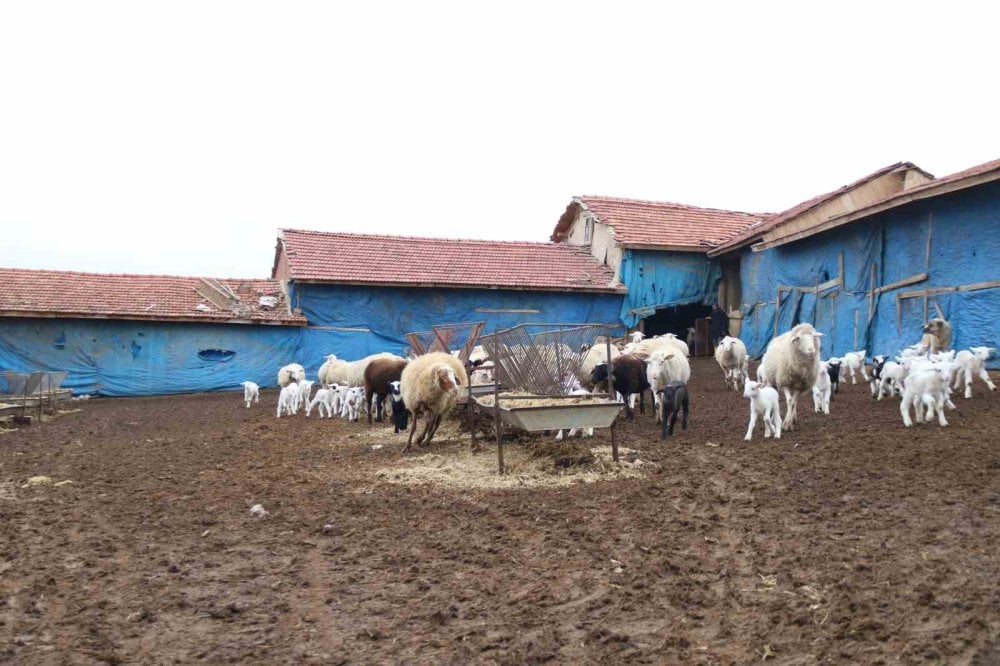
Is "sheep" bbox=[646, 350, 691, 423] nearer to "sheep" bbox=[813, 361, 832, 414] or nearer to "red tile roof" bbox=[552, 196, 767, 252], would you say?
"sheep" bbox=[813, 361, 832, 414]

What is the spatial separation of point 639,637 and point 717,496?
10.4 feet

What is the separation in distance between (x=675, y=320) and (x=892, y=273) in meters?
12.5

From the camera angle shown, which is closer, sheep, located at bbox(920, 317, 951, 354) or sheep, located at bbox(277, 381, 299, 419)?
sheep, located at bbox(920, 317, 951, 354)

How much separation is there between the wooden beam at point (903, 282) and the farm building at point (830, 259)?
1.2 inches

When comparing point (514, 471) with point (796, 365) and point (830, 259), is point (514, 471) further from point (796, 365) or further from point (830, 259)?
point (830, 259)

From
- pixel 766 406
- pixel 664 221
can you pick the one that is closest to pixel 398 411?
pixel 766 406

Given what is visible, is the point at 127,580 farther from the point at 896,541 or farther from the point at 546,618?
the point at 896,541

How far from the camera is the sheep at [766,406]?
31.7 ft

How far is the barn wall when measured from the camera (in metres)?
24.4

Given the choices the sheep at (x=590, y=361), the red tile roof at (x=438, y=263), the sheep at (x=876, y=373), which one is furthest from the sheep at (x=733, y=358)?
the red tile roof at (x=438, y=263)

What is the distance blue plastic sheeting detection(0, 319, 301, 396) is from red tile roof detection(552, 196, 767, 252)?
1272 centimetres

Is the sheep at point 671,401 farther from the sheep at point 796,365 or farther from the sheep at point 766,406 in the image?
the sheep at point 796,365

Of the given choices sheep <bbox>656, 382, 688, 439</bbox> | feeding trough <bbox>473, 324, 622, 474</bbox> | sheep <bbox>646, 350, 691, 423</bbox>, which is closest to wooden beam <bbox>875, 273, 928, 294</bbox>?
sheep <bbox>646, 350, 691, 423</bbox>

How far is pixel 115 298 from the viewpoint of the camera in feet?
79.2
